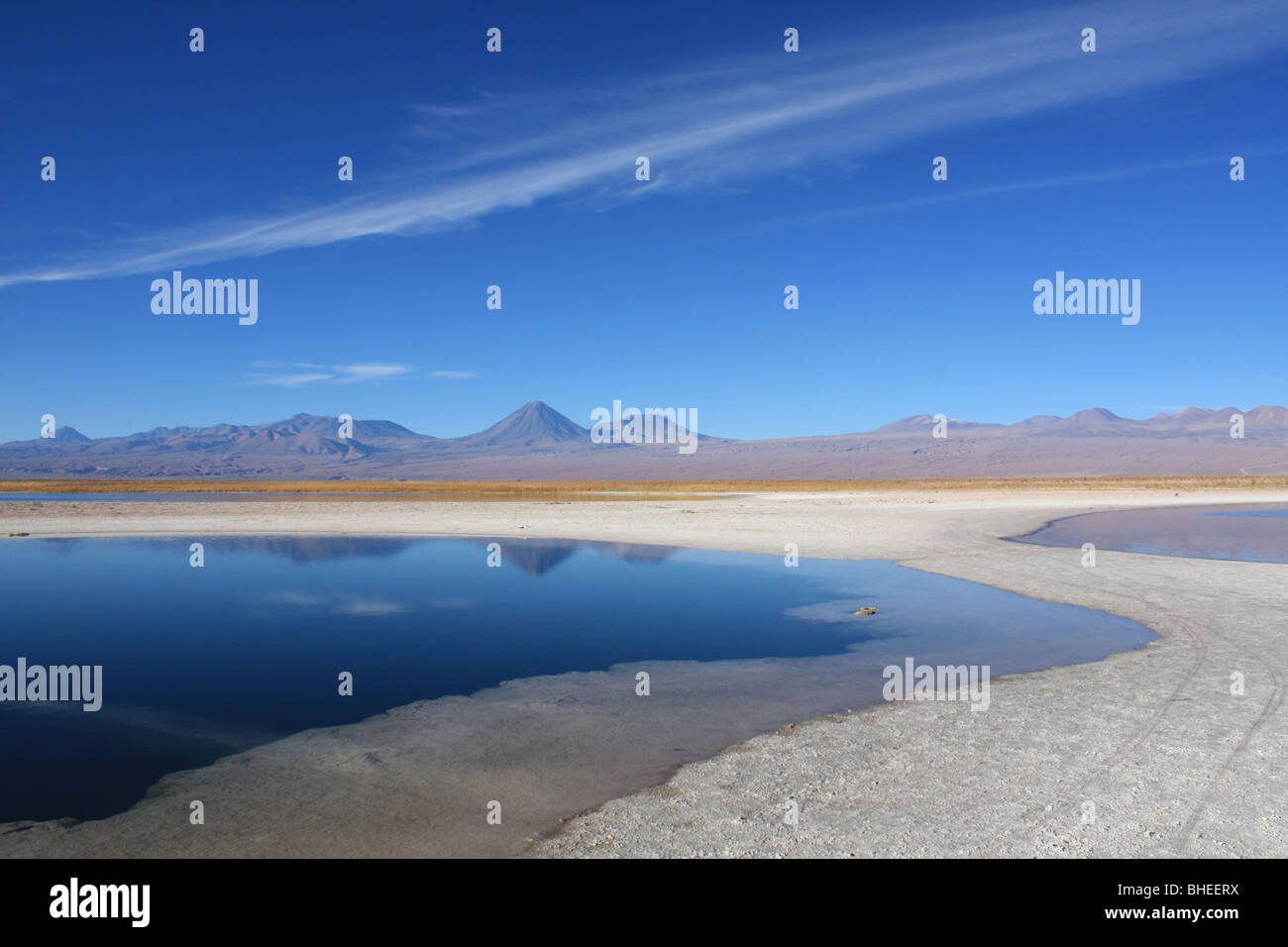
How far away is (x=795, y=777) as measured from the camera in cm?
680

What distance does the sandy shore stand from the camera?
5672 millimetres

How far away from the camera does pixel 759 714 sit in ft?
28.7

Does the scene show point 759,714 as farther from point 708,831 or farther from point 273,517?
point 273,517

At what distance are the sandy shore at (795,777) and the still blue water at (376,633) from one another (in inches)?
26.9

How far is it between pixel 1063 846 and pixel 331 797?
5.44m

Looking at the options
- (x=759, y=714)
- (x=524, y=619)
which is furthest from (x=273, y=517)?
(x=759, y=714)

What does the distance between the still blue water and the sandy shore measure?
684mm
